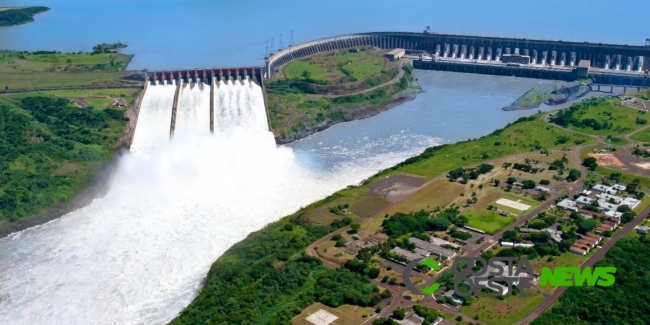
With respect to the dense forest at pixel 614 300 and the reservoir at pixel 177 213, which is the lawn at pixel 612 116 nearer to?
the reservoir at pixel 177 213

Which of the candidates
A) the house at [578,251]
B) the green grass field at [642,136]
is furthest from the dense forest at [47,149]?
the green grass field at [642,136]

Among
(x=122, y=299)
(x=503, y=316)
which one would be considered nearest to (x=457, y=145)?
(x=503, y=316)

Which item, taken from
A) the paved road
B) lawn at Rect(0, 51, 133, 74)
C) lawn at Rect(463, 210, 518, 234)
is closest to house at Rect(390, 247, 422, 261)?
lawn at Rect(463, 210, 518, 234)

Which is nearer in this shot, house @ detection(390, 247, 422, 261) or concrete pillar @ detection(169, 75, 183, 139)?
house @ detection(390, 247, 422, 261)

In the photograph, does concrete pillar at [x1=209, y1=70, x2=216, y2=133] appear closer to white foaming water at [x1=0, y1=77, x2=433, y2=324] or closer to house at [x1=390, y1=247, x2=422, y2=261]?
white foaming water at [x1=0, y1=77, x2=433, y2=324]

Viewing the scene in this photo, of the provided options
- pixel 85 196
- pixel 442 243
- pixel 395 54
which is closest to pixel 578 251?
pixel 442 243

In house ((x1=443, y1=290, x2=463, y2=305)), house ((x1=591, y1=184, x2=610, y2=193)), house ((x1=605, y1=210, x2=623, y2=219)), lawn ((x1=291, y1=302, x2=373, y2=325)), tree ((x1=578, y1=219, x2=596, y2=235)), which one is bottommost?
lawn ((x1=291, y1=302, x2=373, y2=325))
